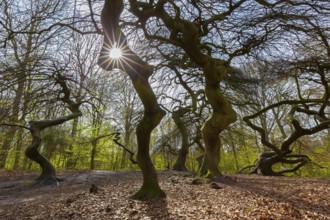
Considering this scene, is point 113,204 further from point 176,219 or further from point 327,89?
point 327,89

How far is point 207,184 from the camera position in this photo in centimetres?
601

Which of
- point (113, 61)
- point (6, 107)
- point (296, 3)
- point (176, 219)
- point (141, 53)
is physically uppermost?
point (141, 53)

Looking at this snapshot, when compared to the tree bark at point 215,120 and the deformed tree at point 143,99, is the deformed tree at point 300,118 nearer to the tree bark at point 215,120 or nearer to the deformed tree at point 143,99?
the tree bark at point 215,120

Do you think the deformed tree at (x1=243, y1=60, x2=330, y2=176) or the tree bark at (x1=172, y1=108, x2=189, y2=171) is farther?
the tree bark at (x1=172, y1=108, x2=189, y2=171)

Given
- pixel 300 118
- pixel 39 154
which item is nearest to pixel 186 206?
pixel 39 154

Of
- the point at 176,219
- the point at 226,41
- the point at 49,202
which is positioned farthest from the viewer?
the point at 226,41

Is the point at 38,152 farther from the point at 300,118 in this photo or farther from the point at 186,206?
the point at 300,118

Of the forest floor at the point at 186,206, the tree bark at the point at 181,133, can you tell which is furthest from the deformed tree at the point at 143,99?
the tree bark at the point at 181,133

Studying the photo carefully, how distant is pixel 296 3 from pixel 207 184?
4421mm

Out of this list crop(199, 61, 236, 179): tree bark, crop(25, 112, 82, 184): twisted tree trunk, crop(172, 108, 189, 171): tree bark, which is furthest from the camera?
crop(172, 108, 189, 171): tree bark

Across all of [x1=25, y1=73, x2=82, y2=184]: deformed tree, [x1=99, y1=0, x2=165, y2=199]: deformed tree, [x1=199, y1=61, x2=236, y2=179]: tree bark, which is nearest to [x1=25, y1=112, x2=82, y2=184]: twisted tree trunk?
[x1=25, y1=73, x2=82, y2=184]: deformed tree

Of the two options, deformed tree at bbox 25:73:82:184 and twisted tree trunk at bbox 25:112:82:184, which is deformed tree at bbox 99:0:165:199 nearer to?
deformed tree at bbox 25:73:82:184

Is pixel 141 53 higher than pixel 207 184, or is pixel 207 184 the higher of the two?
pixel 141 53

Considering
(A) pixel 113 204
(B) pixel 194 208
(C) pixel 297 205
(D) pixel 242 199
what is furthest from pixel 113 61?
(C) pixel 297 205
